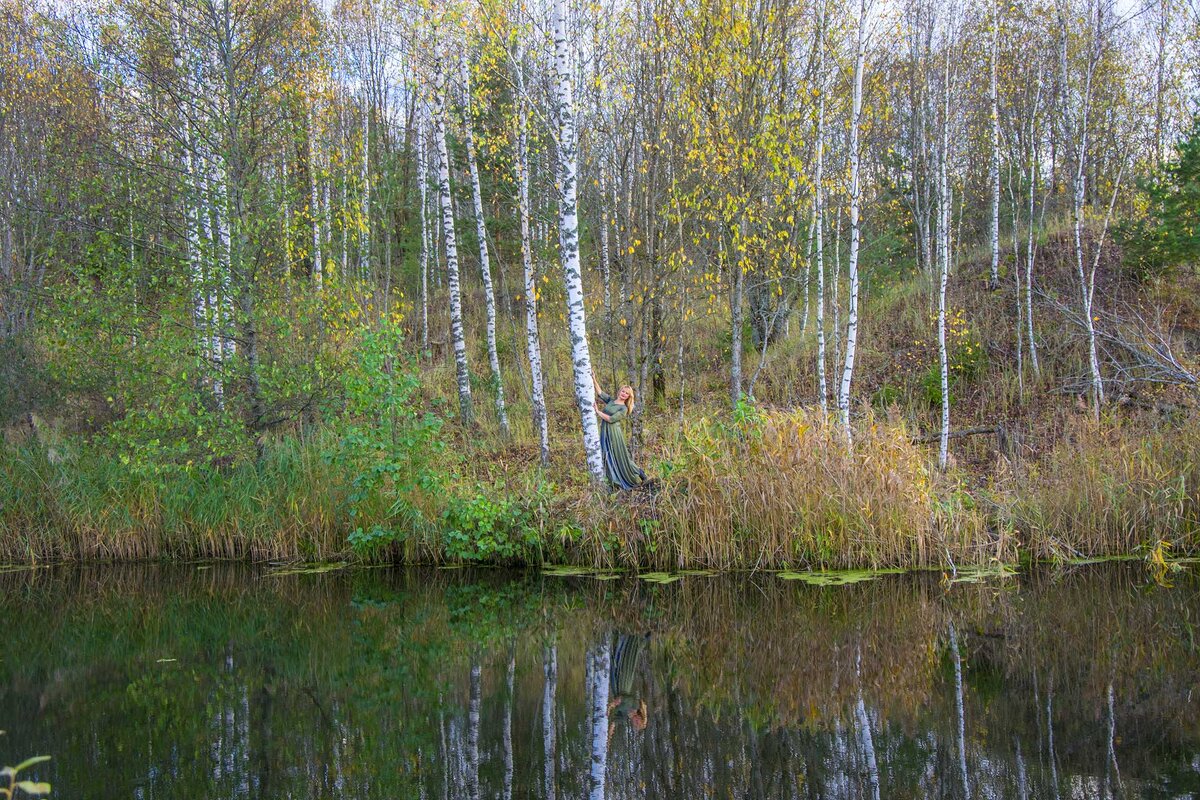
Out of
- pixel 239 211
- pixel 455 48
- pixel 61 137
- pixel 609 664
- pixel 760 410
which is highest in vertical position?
pixel 455 48

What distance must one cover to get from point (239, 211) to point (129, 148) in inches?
70.9

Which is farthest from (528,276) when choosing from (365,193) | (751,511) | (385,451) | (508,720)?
(508,720)

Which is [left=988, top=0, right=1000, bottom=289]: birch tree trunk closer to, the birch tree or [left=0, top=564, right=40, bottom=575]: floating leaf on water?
the birch tree

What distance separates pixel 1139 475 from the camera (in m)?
9.67

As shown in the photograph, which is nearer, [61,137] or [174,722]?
[174,722]

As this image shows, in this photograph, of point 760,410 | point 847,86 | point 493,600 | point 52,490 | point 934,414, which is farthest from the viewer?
point 847,86

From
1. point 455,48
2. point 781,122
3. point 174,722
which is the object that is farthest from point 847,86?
point 174,722

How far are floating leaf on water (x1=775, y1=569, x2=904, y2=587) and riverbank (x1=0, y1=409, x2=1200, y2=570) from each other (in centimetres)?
16

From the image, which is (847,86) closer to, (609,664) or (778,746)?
(609,664)

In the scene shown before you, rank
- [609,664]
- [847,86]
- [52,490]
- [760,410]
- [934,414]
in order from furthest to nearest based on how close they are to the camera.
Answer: [847,86] → [934,414] → [52,490] → [760,410] → [609,664]

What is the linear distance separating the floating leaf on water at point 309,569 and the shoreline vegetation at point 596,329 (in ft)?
1.15

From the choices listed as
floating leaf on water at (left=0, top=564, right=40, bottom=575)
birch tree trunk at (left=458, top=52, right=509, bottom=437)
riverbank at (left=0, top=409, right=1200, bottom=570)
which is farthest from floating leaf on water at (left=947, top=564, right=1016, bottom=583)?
floating leaf on water at (left=0, top=564, right=40, bottom=575)

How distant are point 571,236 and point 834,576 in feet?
15.2

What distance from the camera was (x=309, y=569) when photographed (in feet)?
35.9
